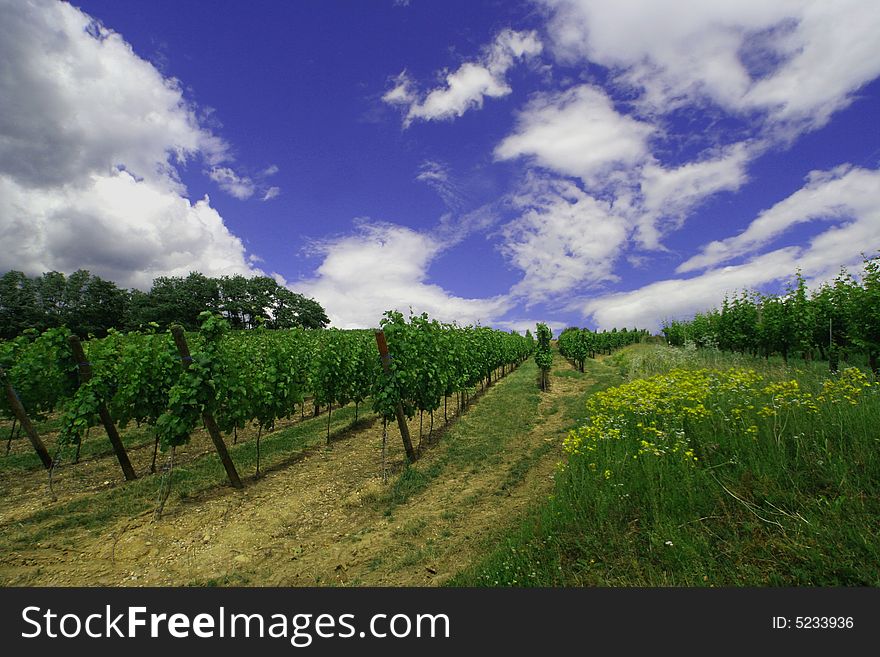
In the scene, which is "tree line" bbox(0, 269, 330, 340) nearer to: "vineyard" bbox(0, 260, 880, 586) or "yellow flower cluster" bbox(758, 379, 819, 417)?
"vineyard" bbox(0, 260, 880, 586)

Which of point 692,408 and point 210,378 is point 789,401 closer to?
point 692,408

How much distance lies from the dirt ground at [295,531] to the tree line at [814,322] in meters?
11.4

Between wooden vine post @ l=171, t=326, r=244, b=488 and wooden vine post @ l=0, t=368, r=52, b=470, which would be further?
wooden vine post @ l=0, t=368, r=52, b=470

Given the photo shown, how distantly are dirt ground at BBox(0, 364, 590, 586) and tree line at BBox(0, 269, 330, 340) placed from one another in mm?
45284

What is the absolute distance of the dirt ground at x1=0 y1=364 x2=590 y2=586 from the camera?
5078 mm

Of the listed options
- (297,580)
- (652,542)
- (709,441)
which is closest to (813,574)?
(652,542)

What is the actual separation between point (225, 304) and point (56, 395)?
74135mm

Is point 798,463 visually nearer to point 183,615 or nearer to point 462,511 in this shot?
point 462,511

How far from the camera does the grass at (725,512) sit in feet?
9.91

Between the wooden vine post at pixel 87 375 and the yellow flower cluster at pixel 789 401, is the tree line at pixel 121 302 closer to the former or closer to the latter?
the wooden vine post at pixel 87 375

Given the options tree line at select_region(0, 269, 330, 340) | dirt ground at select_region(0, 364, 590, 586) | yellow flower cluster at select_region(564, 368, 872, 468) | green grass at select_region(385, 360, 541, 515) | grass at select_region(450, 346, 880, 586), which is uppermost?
tree line at select_region(0, 269, 330, 340)

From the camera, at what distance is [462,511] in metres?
6.56

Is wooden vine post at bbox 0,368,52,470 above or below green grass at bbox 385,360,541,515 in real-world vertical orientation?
above

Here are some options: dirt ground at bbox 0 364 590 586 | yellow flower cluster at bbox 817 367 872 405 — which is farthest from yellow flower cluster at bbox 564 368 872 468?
dirt ground at bbox 0 364 590 586
